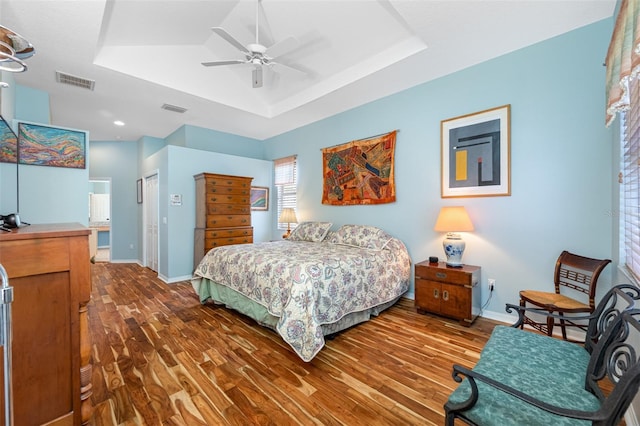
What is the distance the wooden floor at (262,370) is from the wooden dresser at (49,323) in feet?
1.09

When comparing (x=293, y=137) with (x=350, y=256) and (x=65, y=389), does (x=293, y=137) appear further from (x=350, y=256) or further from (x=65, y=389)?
(x=65, y=389)

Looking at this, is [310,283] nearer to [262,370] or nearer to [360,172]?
[262,370]

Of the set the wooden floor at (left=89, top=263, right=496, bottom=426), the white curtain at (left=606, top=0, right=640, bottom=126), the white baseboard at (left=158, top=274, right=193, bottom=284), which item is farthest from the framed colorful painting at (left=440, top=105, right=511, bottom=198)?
the white baseboard at (left=158, top=274, right=193, bottom=284)

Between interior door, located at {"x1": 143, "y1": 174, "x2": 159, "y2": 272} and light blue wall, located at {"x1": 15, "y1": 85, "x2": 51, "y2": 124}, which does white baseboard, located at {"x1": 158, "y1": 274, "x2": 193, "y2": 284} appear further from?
light blue wall, located at {"x1": 15, "y1": 85, "x2": 51, "y2": 124}

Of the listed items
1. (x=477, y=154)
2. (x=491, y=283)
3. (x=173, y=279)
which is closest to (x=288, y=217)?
(x=173, y=279)

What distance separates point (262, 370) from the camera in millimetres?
2010

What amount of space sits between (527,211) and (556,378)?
6.60 feet

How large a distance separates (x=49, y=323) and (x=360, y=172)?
368cm

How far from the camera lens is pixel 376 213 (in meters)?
4.00

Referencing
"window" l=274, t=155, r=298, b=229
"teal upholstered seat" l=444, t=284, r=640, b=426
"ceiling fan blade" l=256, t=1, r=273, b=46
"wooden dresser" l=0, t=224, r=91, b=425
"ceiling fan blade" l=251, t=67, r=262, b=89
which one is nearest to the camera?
"teal upholstered seat" l=444, t=284, r=640, b=426

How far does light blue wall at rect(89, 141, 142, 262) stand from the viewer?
6262 mm

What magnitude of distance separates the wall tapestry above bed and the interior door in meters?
3.41

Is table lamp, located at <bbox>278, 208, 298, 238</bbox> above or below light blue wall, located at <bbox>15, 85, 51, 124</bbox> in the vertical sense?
below

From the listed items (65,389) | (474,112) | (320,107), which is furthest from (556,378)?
(320,107)
